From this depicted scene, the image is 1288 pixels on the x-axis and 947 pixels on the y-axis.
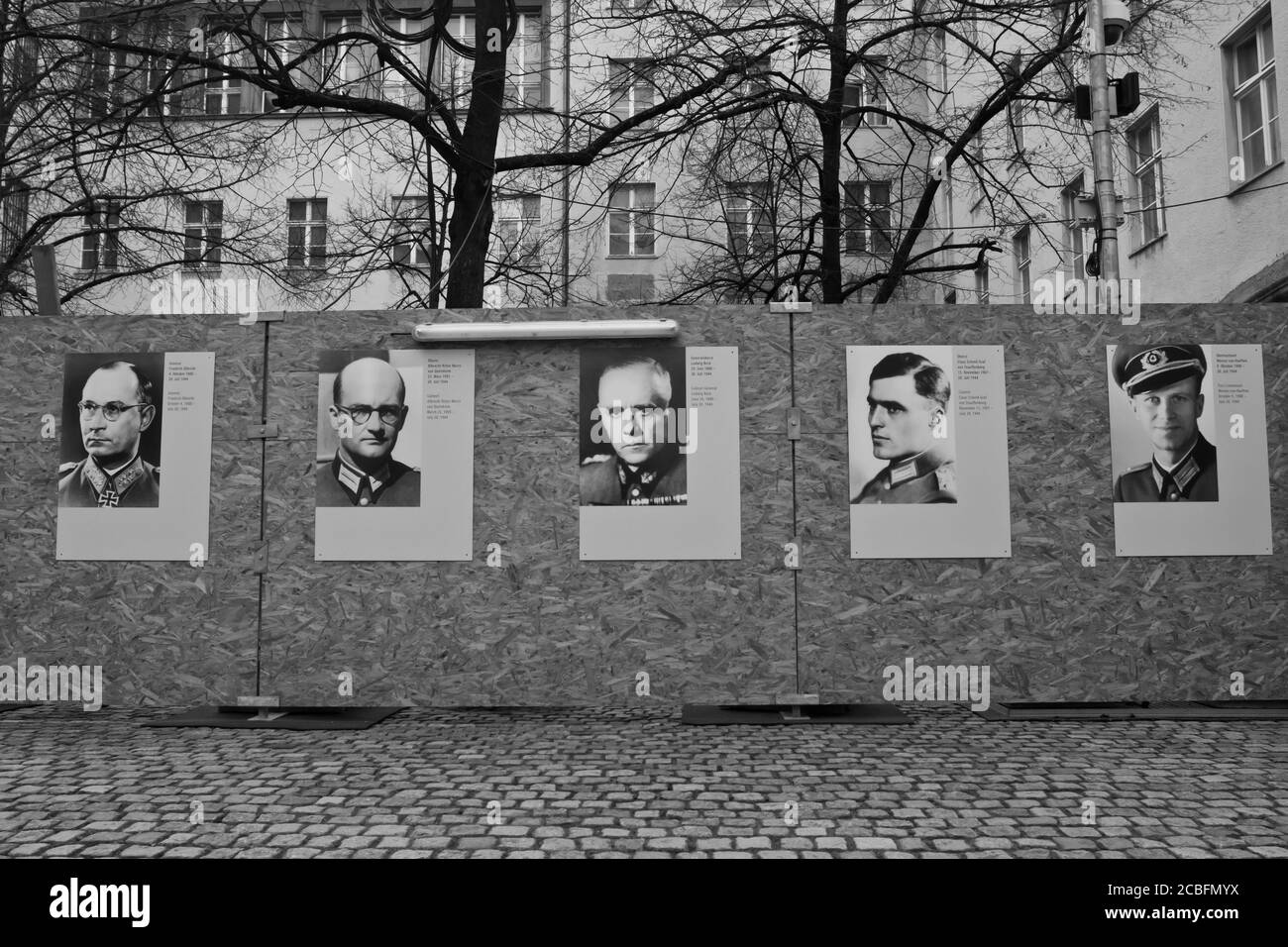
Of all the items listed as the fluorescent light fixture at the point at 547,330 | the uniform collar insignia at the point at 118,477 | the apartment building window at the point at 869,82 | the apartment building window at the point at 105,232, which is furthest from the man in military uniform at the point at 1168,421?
the apartment building window at the point at 105,232

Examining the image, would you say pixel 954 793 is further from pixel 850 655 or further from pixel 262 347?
pixel 262 347

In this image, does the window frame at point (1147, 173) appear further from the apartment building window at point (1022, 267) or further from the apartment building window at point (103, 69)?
the apartment building window at point (103, 69)

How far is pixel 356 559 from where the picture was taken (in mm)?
7391

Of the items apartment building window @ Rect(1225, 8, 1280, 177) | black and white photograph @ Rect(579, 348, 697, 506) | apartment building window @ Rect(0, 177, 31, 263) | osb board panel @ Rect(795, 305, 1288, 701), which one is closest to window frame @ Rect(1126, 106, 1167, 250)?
apartment building window @ Rect(1225, 8, 1280, 177)

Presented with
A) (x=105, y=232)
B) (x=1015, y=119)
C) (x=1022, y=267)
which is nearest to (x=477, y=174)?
(x=1015, y=119)

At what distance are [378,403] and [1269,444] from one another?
6162 millimetres

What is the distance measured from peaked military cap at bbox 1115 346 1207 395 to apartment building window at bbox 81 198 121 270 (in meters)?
13.0

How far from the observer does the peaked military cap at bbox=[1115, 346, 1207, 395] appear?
24.3 feet

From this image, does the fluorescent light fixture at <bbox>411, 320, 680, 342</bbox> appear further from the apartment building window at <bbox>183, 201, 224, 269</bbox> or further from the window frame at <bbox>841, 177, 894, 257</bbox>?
the apartment building window at <bbox>183, 201, 224, 269</bbox>

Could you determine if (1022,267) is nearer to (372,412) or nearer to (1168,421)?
(1168,421)

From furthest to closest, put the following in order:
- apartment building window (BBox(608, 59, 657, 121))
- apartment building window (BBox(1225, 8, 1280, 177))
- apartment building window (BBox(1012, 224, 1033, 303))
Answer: apartment building window (BBox(1012, 224, 1033, 303)) < apartment building window (BBox(1225, 8, 1280, 177)) < apartment building window (BBox(608, 59, 657, 121))

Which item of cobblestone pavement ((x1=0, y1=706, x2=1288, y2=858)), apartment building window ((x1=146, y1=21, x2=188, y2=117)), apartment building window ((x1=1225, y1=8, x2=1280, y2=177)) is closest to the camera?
cobblestone pavement ((x1=0, y1=706, x2=1288, y2=858))

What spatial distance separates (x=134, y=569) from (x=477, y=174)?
5267mm
